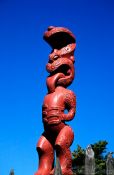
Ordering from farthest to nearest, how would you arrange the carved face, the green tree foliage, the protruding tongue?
the green tree foliage, the carved face, the protruding tongue

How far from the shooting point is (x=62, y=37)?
27.1ft

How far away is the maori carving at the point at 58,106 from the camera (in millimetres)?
7082

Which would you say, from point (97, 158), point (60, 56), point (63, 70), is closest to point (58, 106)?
point (63, 70)

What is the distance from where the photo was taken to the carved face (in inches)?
308

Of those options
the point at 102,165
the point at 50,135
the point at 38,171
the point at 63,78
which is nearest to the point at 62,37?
the point at 63,78

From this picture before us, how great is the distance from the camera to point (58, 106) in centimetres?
731

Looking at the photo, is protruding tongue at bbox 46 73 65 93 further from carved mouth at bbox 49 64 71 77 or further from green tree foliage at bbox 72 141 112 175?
green tree foliage at bbox 72 141 112 175

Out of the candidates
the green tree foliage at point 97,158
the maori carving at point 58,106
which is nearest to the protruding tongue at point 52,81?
the maori carving at point 58,106

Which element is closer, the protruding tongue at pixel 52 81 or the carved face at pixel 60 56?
the protruding tongue at pixel 52 81

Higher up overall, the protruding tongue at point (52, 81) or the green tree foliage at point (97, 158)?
the green tree foliage at point (97, 158)

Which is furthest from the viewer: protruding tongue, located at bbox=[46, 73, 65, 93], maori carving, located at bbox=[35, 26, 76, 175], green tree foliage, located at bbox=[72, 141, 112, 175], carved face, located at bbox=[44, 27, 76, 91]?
green tree foliage, located at bbox=[72, 141, 112, 175]

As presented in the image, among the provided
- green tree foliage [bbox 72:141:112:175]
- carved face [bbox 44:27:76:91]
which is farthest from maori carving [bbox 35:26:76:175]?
green tree foliage [bbox 72:141:112:175]

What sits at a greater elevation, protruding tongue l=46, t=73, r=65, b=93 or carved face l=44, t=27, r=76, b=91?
carved face l=44, t=27, r=76, b=91

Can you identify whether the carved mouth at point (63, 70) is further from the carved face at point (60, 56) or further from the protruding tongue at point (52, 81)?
the protruding tongue at point (52, 81)
